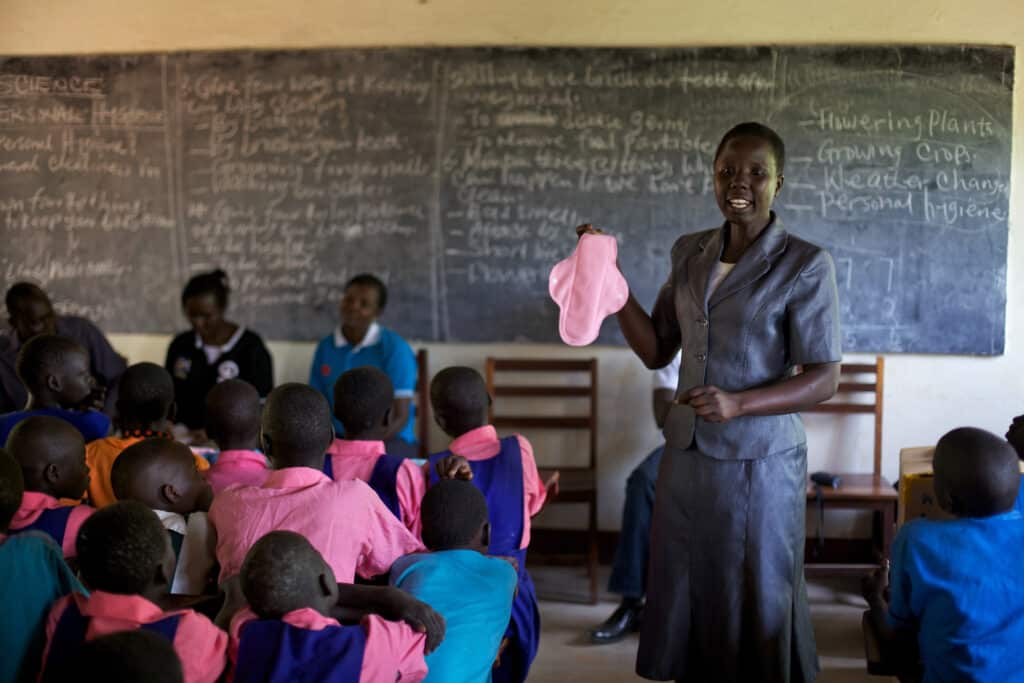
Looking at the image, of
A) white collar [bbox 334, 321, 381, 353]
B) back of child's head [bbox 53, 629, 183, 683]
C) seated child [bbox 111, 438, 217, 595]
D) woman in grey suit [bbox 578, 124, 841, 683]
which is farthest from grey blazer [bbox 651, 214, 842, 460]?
white collar [bbox 334, 321, 381, 353]

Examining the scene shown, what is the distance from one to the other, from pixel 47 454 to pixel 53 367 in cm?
72

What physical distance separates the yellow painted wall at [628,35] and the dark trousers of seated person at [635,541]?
0.62 m

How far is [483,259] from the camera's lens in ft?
14.8

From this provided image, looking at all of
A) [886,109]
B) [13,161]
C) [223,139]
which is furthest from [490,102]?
[13,161]

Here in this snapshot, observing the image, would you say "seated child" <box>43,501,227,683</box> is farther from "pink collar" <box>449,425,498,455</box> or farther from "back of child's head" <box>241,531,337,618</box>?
"pink collar" <box>449,425,498,455</box>

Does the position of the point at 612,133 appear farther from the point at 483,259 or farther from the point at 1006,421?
the point at 1006,421

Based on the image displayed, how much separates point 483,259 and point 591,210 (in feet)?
1.66

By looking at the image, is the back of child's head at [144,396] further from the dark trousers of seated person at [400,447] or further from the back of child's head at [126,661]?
the back of child's head at [126,661]

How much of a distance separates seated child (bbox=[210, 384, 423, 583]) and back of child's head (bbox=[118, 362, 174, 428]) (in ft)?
2.42

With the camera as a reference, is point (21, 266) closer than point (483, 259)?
No

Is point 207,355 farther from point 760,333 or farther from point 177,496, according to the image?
point 760,333

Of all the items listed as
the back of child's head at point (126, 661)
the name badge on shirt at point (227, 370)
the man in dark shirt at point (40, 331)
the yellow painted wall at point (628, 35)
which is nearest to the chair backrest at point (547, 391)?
the yellow painted wall at point (628, 35)

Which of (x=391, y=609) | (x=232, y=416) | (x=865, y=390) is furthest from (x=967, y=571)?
(x=865, y=390)

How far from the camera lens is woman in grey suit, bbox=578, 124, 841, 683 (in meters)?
2.07
